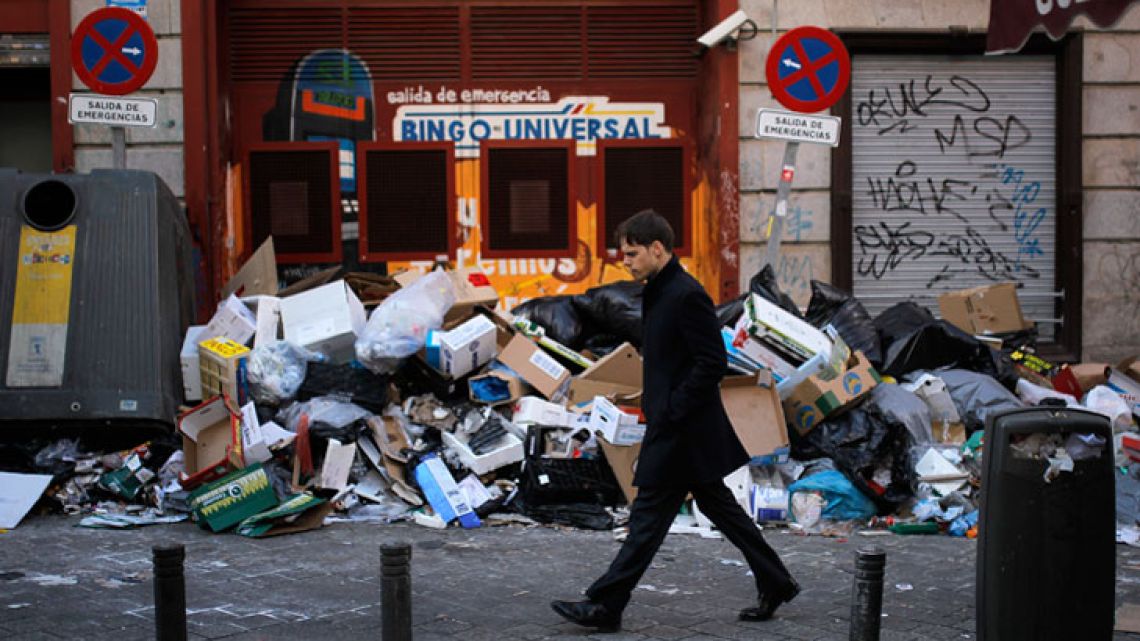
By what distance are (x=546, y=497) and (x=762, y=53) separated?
16.5 feet

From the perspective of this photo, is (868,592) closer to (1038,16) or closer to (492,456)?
(492,456)

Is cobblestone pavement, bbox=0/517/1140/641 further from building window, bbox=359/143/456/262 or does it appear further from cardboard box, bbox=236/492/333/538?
building window, bbox=359/143/456/262

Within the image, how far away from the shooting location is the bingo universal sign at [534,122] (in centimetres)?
1108

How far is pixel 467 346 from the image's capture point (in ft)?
26.5

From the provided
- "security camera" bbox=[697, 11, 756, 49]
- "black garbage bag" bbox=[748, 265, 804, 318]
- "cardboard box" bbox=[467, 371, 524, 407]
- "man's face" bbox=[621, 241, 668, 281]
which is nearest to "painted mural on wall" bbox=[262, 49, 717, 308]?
"security camera" bbox=[697, 11, 756, 49]

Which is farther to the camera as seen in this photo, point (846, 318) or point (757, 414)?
point (846, 318)

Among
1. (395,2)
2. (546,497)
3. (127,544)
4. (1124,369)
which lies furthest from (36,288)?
(1124,369)

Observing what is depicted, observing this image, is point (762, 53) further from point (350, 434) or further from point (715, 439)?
point (715, 439)

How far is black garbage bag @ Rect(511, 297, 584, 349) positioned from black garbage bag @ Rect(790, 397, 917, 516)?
1.73m

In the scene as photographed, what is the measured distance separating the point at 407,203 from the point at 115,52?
326 cm

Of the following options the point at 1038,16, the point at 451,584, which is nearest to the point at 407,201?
the point at 1038,16

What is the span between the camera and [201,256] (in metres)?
10.4

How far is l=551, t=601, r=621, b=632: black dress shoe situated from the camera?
16.4 ft

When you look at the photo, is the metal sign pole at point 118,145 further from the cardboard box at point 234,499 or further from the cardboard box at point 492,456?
the cardboard box at point 492,456
